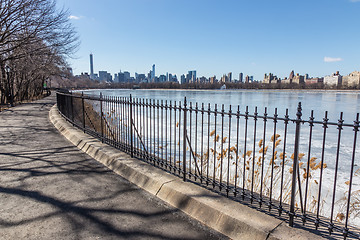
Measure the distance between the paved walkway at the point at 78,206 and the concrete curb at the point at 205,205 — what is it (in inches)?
→ 5.5

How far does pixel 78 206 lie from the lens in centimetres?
395

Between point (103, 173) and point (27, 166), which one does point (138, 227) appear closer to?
point (103, 173)

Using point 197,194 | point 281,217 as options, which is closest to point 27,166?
point 197,194

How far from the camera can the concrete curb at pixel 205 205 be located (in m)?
3.07

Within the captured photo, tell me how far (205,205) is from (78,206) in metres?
2.01

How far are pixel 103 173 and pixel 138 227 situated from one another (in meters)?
2.39

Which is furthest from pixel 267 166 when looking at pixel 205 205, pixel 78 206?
pixel 78 206

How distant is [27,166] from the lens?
5758 millimetres

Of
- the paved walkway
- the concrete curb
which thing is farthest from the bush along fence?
the paved walkway

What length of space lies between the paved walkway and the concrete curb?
5.5 inches

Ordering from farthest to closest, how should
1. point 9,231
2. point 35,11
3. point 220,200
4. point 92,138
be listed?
point 35,11, point 92,138, point 220,200, point 9,231

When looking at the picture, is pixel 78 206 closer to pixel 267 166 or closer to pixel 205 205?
pixel 205 205

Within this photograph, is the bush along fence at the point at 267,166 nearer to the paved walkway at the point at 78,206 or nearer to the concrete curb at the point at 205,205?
the concrete curb at the point at 205,205

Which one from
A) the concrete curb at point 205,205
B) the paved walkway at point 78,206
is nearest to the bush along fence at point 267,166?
the concrete curb at point 205,205
